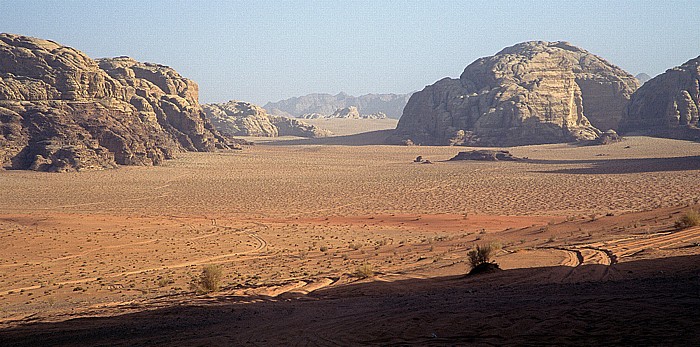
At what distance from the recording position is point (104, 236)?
67.6 feet

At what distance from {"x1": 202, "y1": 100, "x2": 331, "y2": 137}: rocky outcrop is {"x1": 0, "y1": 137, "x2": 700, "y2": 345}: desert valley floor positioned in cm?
6562

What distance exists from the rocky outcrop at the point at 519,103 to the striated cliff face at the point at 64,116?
38.1 m

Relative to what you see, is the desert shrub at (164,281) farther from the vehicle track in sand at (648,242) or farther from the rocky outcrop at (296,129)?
A: the rocky outcrop at (296,129)

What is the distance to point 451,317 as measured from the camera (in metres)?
7.52

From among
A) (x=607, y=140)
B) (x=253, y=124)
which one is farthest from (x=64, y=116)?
(x=253, y=124)

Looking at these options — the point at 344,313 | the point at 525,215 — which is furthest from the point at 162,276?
the point at 525,215

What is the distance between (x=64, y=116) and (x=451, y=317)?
147ft

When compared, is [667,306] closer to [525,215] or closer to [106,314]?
[106,314]

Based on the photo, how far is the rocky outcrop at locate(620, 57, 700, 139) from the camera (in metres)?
70.1

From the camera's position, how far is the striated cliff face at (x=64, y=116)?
43.2 meters

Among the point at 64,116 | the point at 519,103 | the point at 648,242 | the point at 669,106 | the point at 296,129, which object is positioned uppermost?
the point at 519,103

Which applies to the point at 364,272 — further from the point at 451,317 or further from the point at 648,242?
the point at 648,242

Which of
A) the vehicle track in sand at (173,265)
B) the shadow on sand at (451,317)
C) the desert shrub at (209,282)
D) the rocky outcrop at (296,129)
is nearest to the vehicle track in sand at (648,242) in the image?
the shadow on sand at (451,317)

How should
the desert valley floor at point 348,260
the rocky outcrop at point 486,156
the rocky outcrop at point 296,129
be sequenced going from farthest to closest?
1. the rocky outcrop at point 296,129
2. the rocky outcrop at point 486,156
3. the desert valley floor at point 348,260
